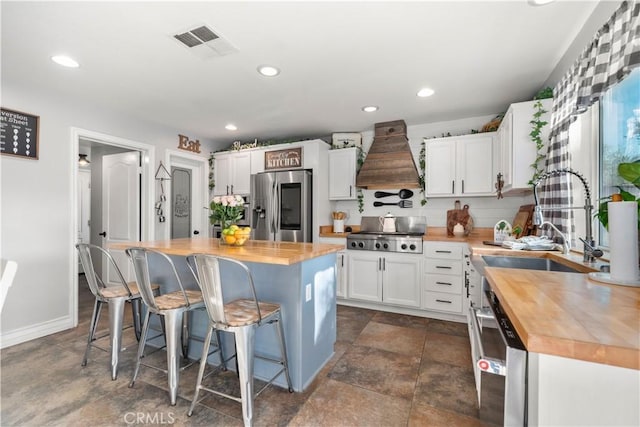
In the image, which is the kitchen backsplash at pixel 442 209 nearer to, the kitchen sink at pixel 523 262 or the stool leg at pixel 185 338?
the kitchen sink at pixel 523 262

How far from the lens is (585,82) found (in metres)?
1.65

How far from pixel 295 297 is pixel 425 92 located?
2325 millimetres

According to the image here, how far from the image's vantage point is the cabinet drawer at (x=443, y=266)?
3.25 meters

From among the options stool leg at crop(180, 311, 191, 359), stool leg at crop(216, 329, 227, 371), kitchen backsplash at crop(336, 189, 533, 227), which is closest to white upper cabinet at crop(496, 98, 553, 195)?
kitchen backsplash at crop(336, 189, 533, 227)

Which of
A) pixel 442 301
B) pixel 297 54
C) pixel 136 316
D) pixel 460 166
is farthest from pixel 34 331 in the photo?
pixel 460 166

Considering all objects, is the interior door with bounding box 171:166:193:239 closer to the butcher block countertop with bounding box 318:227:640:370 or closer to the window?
the butcher block countertop with bounding box 318:227:640:370

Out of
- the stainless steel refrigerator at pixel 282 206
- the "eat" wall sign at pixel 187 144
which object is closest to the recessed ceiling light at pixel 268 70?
the stainless steel refrigerator at pixel 282 206

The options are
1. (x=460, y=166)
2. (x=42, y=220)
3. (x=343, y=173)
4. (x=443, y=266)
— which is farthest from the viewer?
(x=343, y=173)

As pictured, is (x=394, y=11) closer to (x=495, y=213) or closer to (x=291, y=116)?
(x=291, y=116)

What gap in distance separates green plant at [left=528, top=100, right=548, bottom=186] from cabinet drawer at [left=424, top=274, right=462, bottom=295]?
50.3 inches

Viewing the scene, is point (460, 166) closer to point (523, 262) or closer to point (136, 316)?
point (523, 262)

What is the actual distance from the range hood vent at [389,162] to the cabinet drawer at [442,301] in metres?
1.40

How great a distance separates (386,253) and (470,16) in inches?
97.4

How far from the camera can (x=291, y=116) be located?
3.64m
